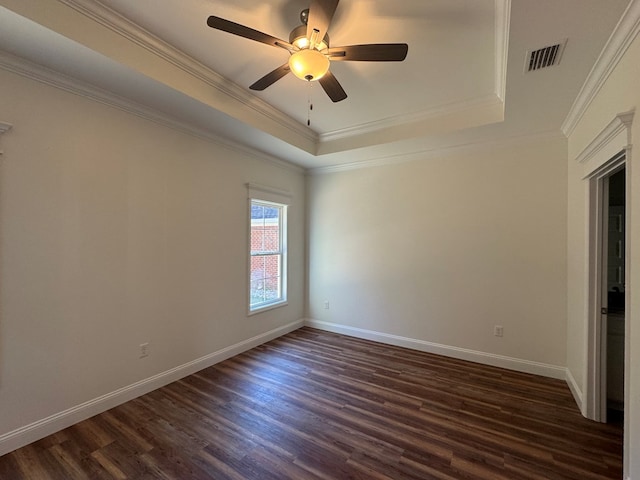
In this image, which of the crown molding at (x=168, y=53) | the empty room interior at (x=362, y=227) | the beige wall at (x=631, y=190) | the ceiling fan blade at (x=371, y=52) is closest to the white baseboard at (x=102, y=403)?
the empty room interior at (x=362, y=227)

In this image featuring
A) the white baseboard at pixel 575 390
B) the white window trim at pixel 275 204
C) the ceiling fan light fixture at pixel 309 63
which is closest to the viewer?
the ceiling fan light fixture at pixel 309 63

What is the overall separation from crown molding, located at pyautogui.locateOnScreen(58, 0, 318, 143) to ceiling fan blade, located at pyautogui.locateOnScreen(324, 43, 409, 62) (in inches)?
50.8

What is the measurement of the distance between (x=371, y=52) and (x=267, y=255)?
10.1 ft

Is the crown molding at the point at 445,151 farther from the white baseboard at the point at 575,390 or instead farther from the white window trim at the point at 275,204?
the white baseboard at the point at 575,390

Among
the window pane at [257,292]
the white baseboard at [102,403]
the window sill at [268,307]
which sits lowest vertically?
the white baseboard at [102,403]

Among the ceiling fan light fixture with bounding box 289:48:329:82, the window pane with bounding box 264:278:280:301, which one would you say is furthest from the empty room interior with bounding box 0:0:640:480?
the window pane with bounding box 264:278:280:301

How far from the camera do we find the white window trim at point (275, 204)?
3793 millimetres

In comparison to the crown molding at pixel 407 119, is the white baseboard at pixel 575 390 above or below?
below

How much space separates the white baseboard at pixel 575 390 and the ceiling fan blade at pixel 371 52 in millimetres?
3147

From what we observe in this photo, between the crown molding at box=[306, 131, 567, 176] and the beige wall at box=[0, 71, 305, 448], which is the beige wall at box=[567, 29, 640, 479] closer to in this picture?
the crown molding at box=[306, 131, 567, 176]

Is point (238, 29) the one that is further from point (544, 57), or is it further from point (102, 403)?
point (102, 403)

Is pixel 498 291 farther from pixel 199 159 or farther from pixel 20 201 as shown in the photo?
pixel 20 201

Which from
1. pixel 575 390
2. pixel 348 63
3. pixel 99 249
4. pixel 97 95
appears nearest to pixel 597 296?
pixel 575 390

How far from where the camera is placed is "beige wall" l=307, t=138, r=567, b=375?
310 cm
